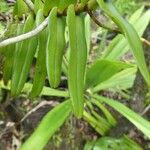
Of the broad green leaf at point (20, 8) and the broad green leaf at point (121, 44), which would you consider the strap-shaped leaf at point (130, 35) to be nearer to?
the broad green leaf at point (20, 8)

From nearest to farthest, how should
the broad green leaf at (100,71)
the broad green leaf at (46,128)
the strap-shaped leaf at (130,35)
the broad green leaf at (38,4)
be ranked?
the strap-shaped leaf at (130,35), the broad green leaf at (38,4), the broad green leaf at (46,128), the broad green leaf at (100,71)

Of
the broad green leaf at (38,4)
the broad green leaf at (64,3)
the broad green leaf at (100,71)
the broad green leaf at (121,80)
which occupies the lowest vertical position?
the broad green leaf at (121,80)

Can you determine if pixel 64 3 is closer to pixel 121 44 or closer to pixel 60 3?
pixel 60 3

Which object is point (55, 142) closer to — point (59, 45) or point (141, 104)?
point (141, 104)

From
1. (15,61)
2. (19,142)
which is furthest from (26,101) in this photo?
(15,61)

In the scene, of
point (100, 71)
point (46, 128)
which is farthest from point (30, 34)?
→ point (100, 71)

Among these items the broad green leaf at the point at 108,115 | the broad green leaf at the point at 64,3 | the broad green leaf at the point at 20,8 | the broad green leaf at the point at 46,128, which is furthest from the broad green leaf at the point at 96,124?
the broad green leaf at the point at 64,3
